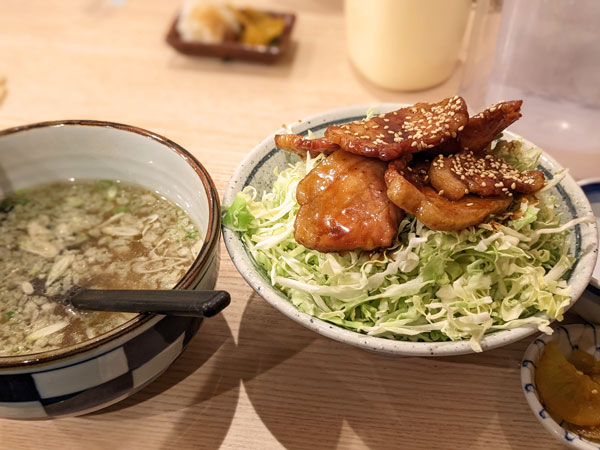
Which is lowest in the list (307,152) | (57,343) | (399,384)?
(399,384)

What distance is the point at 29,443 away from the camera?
1355 millimetres

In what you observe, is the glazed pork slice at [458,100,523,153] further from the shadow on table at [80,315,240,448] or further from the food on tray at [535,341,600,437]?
the shadow on table at [80,315,240,448]

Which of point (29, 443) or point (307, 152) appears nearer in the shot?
point (29, 443)

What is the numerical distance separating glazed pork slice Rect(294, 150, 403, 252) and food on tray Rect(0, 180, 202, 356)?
35 cm

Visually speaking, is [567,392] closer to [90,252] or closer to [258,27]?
[90,252]

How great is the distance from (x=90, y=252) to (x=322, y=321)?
0.72m

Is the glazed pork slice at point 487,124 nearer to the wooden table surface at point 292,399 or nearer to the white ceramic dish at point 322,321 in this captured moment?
the white ceramic dish at point 322,321

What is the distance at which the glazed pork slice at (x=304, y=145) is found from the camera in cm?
153

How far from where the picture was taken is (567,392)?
1.32 meters

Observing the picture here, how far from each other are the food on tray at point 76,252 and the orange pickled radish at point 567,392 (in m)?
0.97

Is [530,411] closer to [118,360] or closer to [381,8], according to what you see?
[118,360]

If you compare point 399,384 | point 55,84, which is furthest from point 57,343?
point 55,84

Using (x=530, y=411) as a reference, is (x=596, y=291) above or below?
above

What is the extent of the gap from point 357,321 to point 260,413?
1.16 ft
